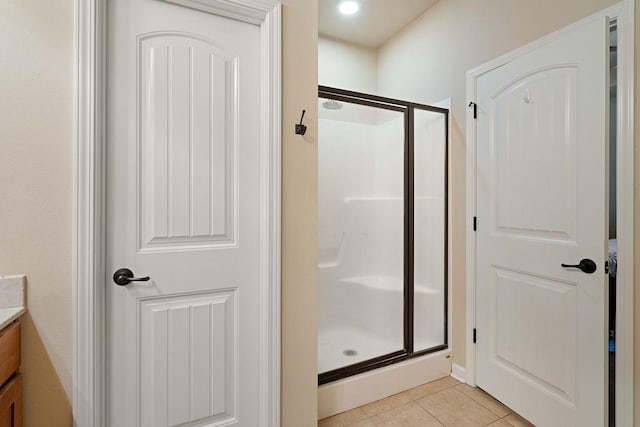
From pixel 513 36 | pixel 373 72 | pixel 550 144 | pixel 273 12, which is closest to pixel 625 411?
pixel 550 144

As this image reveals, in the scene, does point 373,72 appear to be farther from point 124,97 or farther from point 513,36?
point 124,97

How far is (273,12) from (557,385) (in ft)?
7.75

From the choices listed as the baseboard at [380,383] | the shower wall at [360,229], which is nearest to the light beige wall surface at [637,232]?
the baseboard at [380,383]

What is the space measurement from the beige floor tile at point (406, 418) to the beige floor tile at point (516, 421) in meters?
0.42

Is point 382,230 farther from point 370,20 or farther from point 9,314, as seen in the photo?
point 9,314

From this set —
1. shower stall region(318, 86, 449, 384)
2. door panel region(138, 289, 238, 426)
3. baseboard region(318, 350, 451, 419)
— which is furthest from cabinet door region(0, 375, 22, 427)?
shower stall region(318, 86, 449, 384)

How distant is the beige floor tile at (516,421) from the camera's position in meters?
1.80

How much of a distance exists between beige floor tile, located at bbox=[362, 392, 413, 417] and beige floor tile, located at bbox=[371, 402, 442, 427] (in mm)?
35

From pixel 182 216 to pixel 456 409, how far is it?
194 centimetres

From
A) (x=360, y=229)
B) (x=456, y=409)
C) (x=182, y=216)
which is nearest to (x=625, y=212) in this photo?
(x=456, y=409)

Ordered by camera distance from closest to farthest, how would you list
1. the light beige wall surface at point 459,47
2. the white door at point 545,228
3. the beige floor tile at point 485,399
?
the white door at point 545,228
the light beige wall surface at point 459,47
the beige floor tile at point 485,399

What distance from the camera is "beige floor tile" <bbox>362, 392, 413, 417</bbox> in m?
1.94

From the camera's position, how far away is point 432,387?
2.19 m

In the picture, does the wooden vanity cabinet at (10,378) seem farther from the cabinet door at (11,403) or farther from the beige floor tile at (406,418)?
the beige floor tile at (406,418)
